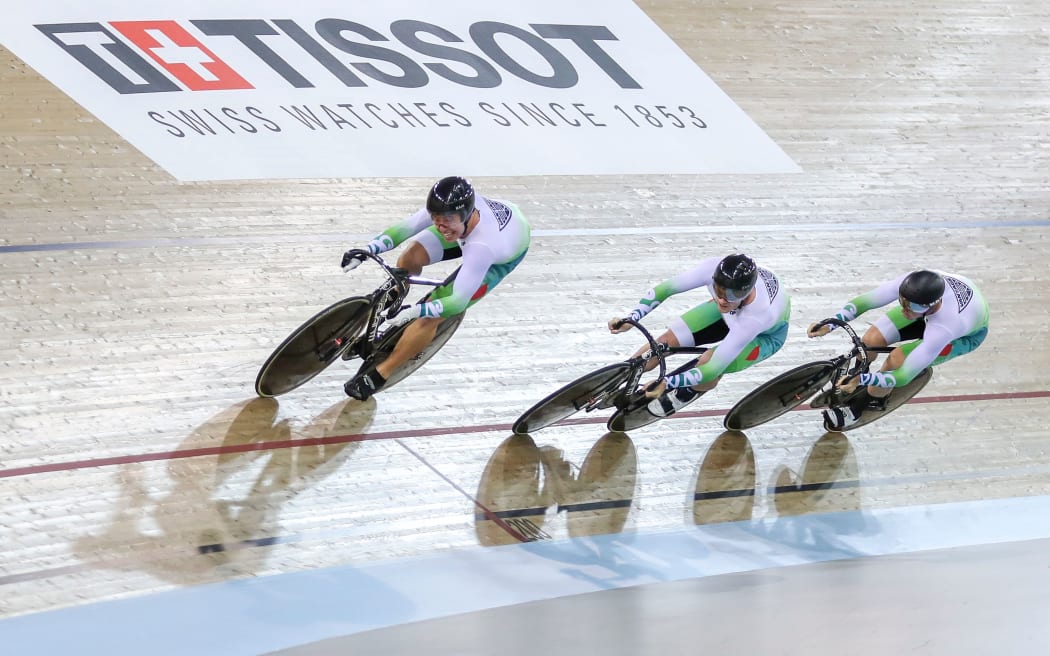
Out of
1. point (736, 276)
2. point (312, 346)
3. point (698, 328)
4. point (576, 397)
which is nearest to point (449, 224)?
point (312, 346)

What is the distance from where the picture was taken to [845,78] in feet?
25.1

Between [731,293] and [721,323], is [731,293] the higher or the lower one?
the higher one

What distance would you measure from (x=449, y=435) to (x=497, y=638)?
4.96ft

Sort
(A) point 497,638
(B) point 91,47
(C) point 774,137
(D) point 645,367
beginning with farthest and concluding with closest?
(C) point 774,137
(B) point 91,47
(D) point 645,367
(A) point 497,638

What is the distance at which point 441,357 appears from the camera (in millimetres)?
5102

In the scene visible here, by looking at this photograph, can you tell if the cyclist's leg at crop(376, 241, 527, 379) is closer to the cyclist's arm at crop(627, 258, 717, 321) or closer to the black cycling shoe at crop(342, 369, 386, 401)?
the black cycling shoe at crop(342, 369, 386, 401)

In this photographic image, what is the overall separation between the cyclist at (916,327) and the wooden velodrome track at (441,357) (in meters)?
0.37

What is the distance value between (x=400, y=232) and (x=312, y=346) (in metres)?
0.58

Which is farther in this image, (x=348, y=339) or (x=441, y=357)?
(x=441, y=357)

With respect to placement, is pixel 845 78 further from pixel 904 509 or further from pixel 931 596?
pixel 931 596

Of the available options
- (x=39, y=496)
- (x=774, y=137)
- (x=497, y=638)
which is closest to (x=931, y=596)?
(x=497, y=638)

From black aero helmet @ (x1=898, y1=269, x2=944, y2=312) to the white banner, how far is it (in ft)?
7.62

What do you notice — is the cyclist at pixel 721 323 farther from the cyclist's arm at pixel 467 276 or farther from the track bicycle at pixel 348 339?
the track bicycle at pixel 348 339

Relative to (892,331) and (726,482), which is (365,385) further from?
(892,331)
